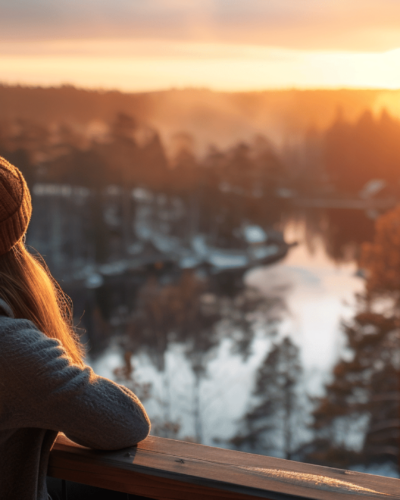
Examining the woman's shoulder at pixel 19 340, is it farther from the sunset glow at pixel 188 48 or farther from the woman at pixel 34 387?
the sunset glow at pixel 188 48

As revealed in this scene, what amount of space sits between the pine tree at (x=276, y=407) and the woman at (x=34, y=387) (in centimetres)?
1140

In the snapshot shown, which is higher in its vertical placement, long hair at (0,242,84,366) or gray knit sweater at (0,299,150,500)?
Result: long hair at (0,242,84,366)

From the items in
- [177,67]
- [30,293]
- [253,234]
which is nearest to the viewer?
[30,293]

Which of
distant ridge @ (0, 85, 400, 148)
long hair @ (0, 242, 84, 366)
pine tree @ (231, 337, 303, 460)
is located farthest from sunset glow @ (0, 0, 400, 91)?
long hair @ (0, 242, 84, 366)

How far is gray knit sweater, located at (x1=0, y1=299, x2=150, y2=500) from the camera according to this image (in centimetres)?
55

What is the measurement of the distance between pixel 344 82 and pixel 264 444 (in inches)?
442

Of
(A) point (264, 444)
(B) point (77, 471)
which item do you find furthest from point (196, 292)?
(B) point (77, 471)

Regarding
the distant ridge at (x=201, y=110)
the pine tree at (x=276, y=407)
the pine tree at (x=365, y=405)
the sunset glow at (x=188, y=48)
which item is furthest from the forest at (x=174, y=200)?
the pine tree at (x=365, y=405)

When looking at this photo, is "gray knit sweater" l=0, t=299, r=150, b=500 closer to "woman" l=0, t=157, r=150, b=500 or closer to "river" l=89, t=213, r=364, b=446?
"woman" l=0, t=157, r=150, b=500

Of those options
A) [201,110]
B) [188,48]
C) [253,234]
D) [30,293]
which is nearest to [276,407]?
[253,234]

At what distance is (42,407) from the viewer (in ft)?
1.83

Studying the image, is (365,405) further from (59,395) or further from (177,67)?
(177,67)

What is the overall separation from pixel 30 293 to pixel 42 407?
0.50 ft

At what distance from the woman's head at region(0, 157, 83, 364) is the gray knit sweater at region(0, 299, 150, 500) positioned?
0.04 m
